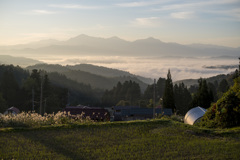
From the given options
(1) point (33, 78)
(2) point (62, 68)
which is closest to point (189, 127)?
(1) point (33, 78)

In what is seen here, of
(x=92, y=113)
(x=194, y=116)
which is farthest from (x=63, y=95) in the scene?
(x=194, y=116)

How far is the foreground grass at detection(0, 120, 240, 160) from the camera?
10016 millimetres

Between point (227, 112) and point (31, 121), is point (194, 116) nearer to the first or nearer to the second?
point (227, 112)

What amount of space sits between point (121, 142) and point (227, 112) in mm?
6771

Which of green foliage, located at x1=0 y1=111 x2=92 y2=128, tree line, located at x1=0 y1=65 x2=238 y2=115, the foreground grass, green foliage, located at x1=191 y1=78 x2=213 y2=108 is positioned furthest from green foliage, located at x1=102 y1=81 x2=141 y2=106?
the foreground grass

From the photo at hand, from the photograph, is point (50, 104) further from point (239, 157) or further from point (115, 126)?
point (239, 157)

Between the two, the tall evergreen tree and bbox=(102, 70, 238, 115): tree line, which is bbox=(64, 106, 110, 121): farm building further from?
the tall evergreen tree

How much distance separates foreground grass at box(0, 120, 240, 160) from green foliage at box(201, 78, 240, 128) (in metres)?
1.81

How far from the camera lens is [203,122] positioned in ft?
56.6

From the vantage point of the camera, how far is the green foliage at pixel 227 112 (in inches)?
608

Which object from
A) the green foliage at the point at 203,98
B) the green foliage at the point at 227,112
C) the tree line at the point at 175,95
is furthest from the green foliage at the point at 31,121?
the green foliage at the point at 203,98

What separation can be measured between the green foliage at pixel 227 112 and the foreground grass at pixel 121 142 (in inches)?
71.1

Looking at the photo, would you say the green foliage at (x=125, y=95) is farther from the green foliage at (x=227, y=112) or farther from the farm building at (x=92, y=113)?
the green foliage at (x=227, y=112)

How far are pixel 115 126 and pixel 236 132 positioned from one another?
549 cm
